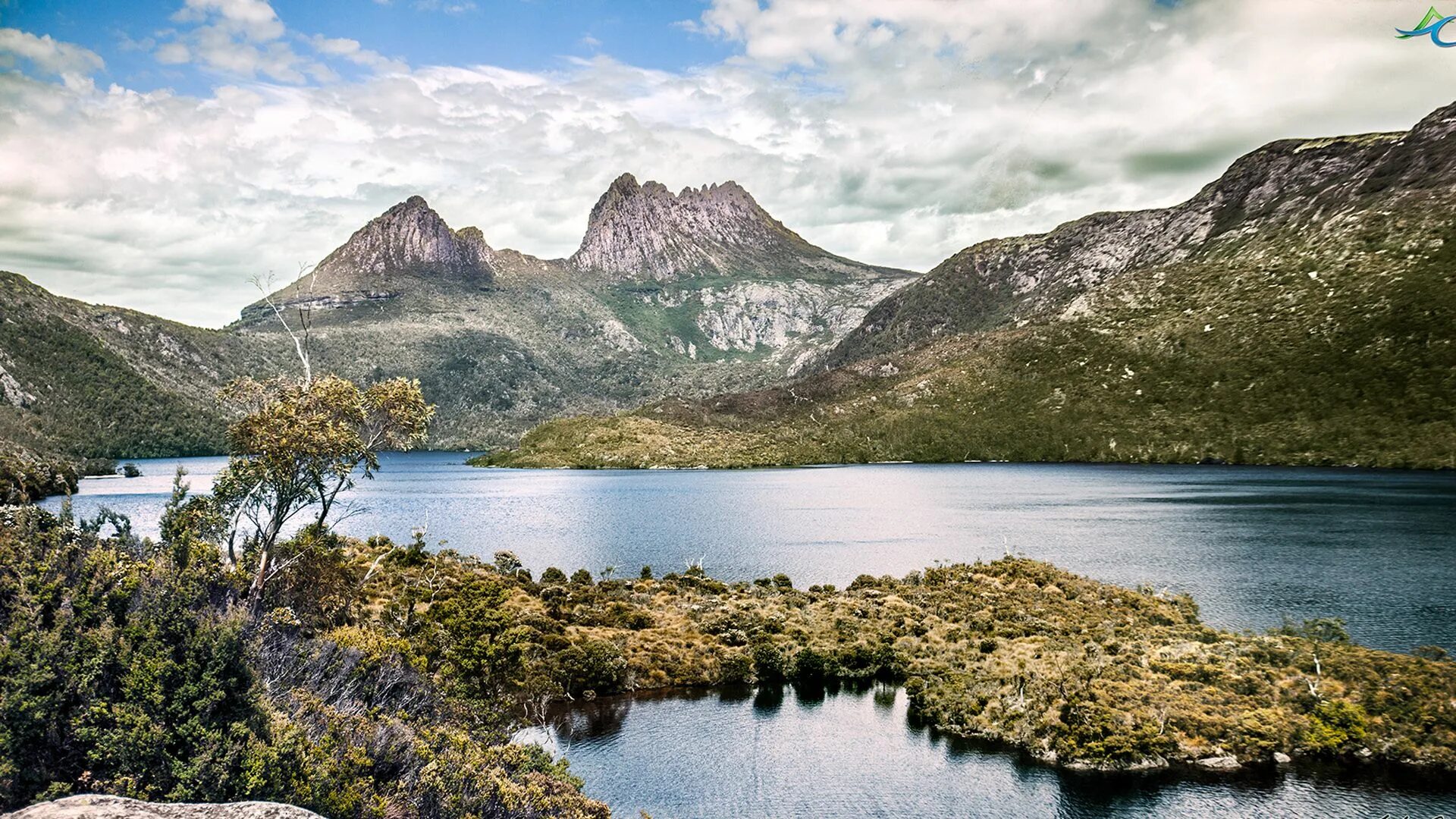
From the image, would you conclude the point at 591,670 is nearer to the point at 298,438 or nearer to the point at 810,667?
the point at 810,667

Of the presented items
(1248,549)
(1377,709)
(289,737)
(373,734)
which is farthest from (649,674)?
(1248,549)

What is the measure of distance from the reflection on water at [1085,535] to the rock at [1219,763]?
28341mm

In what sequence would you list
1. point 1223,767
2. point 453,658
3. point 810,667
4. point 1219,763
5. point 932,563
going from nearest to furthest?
point 1223,767 < point 1219,763 < point 453,658 < point 810,667 < point 932,563

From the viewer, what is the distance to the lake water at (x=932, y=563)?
39750mm

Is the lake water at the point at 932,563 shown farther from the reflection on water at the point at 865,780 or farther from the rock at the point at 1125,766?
the rock at the point at 1125,766

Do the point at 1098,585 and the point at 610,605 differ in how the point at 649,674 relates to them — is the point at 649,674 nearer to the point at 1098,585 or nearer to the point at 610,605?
the point at 610,605

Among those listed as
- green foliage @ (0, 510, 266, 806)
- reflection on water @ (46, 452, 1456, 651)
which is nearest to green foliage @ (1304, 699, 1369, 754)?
reflection on water @ (46, 452, 1456, 651)

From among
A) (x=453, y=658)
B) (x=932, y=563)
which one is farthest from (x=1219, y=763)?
(x=932, y=563)

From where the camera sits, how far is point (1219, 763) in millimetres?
42719

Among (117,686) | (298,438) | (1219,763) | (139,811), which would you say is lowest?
(1219,763)

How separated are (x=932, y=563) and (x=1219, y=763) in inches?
2443

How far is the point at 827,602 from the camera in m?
77.0

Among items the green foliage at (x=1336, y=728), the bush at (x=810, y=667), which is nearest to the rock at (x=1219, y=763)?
the green foliage at (x=1336, y=728)

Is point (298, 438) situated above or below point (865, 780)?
above
